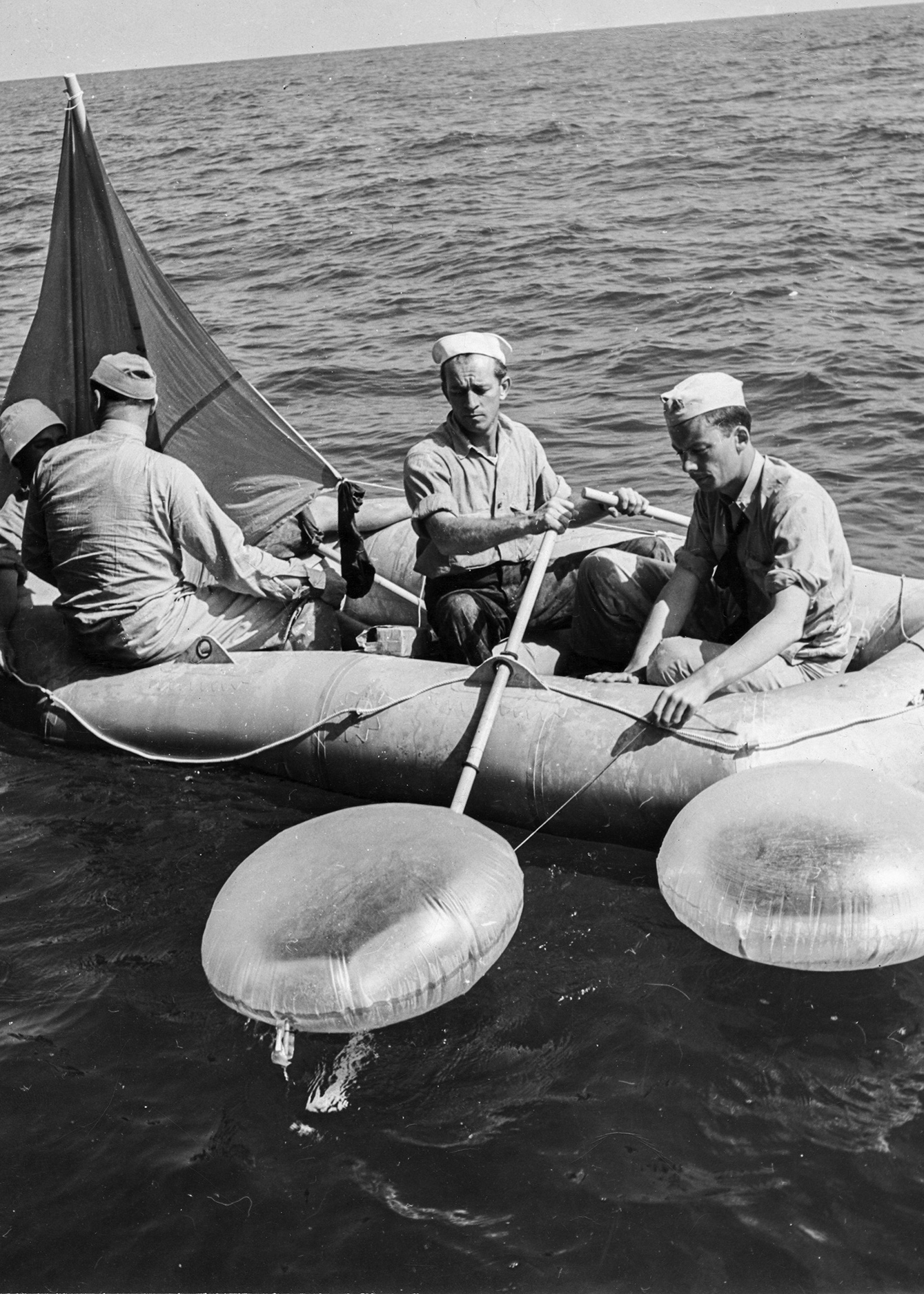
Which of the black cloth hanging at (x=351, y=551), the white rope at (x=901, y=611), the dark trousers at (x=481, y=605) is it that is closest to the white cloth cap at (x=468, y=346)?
the dark trousers at (x=481, y=605)

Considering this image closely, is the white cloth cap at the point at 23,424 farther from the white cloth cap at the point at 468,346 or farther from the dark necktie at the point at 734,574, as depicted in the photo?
the dark necktie at the point at 734,574

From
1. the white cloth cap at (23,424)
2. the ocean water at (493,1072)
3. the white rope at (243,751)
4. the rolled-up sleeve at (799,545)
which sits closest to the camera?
the ocean water at (493,1072)

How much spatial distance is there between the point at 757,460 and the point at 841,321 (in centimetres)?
924

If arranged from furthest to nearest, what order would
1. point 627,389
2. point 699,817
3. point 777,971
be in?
point 627,389 < point 777,971 < point 699,817

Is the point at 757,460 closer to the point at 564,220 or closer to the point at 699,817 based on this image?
the point at 699,817

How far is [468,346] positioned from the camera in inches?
209

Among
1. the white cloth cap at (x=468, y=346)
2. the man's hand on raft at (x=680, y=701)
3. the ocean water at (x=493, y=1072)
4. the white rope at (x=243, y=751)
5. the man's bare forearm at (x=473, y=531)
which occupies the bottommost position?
the ocean water at (x=493, y=1072)

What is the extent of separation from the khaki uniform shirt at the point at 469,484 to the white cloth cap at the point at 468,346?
13.8 inches

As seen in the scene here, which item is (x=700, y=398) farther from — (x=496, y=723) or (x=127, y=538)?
(x=127, y=538)

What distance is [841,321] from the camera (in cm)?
1321

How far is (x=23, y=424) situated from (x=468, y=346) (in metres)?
2.44

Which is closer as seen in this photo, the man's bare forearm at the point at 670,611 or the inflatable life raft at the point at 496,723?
the inflatable life raft at the point at 496,723

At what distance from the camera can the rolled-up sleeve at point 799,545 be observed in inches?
183

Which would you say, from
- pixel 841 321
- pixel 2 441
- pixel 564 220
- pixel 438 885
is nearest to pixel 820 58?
pixel 564 220
